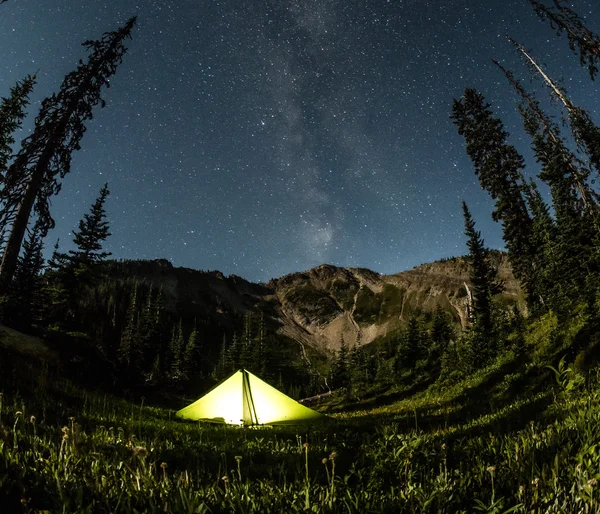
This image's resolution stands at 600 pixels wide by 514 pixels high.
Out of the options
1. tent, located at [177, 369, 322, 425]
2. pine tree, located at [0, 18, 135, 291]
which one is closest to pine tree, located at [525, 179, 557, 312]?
tent, located at [177, 369, 322, 425]

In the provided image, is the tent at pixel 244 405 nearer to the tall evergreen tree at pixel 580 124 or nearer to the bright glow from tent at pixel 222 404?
the bright glow from tent at pixel 222 404

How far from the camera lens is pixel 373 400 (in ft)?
114

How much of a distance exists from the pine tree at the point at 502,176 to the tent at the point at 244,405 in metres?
28.8

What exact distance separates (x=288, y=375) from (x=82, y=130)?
115 meters

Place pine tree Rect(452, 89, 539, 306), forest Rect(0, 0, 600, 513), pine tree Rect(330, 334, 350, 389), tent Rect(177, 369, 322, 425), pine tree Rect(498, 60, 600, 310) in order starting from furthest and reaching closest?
pine tree Rect(330, 334, 350, 389) → pine tree Rect(452, 89, 539, 306) → pine tree Rect(498, 60, 600, 310) → tent Rect(177, 369, 322, 425) → forest Rect(0, 0, 600, 513)

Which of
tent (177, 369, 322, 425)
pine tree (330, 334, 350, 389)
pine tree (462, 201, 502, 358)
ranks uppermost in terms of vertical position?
pine tree (462, 201, 502, 358)

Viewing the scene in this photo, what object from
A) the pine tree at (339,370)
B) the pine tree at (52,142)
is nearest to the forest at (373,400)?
the pine tree at (52,142)

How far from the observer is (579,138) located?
18.2 meters

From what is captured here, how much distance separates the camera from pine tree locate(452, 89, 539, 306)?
103 feet

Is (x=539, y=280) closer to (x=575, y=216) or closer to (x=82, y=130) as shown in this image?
(x=575, y=216)

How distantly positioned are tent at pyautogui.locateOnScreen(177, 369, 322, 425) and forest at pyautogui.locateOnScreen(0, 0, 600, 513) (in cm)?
51

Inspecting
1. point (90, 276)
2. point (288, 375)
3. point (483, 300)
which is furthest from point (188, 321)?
point (483, 300)

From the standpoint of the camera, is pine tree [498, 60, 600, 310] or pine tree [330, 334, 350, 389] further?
pine tree [330, 334, 350, 389]

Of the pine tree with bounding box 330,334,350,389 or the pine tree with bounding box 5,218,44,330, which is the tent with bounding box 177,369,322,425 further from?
the pine tree with bounding box 330,334,350,389
